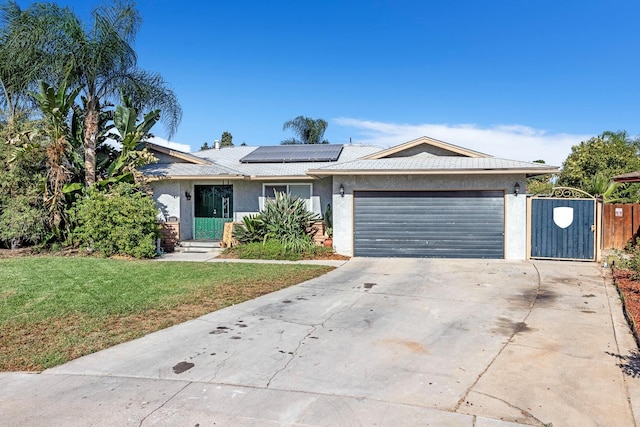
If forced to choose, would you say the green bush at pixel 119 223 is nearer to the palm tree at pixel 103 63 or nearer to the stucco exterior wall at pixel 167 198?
the palm tree at pixel 103 63

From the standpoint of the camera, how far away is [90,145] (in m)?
14.1

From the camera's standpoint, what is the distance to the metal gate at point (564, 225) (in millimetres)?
12383

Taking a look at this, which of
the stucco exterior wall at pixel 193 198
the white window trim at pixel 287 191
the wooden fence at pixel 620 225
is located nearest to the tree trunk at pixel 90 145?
the stucco exterior wall at pixel 193 198

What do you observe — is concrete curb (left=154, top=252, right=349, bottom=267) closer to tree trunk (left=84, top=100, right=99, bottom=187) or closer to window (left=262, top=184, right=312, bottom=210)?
window (left=262, top=184, right=312, bottom=210)

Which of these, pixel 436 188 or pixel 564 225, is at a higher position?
pixel 436 188

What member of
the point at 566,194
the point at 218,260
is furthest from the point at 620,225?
the point at 218,260

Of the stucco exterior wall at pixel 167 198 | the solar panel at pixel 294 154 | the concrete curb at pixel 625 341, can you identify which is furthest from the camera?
the solar panel at pixel 294 154

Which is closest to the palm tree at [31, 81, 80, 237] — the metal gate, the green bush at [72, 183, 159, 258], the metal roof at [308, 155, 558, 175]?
the green bush at [72, 183, 159, 258]

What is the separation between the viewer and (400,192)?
13.6 metres

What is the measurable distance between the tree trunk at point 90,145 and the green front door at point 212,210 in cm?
346

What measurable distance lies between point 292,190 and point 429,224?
17.1ft

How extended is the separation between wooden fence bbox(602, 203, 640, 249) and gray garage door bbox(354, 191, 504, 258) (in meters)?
5.40

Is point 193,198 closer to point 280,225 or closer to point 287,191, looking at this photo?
point 287,191

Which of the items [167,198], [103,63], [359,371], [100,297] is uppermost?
[103,63]
